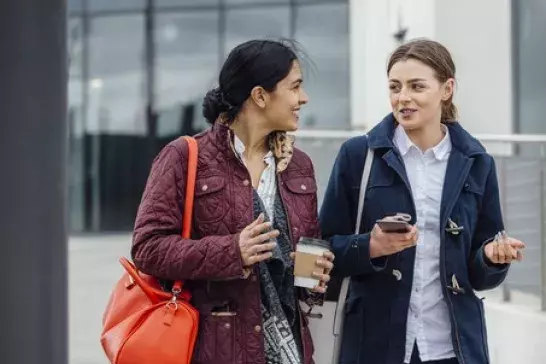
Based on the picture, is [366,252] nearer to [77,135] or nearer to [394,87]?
[394,87]

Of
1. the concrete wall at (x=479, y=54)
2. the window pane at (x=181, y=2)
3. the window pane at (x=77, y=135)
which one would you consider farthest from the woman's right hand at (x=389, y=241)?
the window pane at (x=181, y=2)

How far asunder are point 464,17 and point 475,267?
16.4ft

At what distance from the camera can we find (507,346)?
19.2 feet

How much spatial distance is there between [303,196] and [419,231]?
373 mm

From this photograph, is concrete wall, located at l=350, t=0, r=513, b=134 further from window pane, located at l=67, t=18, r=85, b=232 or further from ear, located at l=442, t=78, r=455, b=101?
window pane, located at l=67, t=18, r=85, b=232

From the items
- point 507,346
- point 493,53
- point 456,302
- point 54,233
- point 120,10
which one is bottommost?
point 507,346

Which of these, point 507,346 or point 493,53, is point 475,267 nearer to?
point 507,346

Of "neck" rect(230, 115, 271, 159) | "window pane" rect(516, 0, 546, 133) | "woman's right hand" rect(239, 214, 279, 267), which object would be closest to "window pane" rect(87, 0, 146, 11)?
"window pane" rect(516, 0, 546, 133)

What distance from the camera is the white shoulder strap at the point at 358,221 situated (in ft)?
9.53

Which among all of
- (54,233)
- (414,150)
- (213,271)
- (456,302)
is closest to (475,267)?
(456,302)

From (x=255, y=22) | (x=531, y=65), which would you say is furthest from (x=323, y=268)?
(x=255, y=22)

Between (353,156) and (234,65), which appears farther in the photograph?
(353,156)

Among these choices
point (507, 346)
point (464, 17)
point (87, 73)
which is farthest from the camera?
point (87, 73)

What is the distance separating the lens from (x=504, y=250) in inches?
109
